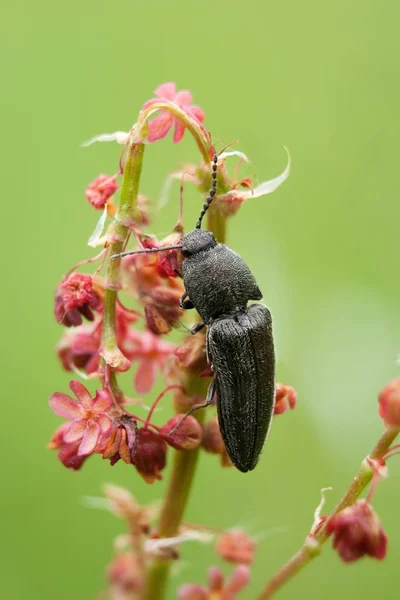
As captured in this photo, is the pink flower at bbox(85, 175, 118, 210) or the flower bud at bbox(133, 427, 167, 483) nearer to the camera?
the flower bud at bbox(133, 427, 167, 483)

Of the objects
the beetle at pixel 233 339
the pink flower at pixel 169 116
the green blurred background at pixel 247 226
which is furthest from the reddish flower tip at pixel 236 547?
the green blurred background at pixel 247 226

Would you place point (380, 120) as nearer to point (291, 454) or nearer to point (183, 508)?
point (291, 454)

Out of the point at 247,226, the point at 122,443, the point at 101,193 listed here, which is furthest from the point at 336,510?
the point at 247,226

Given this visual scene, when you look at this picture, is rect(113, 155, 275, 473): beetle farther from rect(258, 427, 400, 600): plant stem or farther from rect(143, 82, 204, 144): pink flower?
→ rect(258, 427, 400, 600): plant stem

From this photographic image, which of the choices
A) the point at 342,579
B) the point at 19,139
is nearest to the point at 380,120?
the point at 19,139

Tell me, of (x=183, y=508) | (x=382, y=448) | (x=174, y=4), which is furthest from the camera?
(x=174, y=4)

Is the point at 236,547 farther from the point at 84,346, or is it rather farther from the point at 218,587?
the point at 84,346

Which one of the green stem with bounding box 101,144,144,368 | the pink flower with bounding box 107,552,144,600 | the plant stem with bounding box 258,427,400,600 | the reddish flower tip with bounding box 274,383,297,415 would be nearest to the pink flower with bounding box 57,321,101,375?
the green stem with bounding box 101,144,144,368
